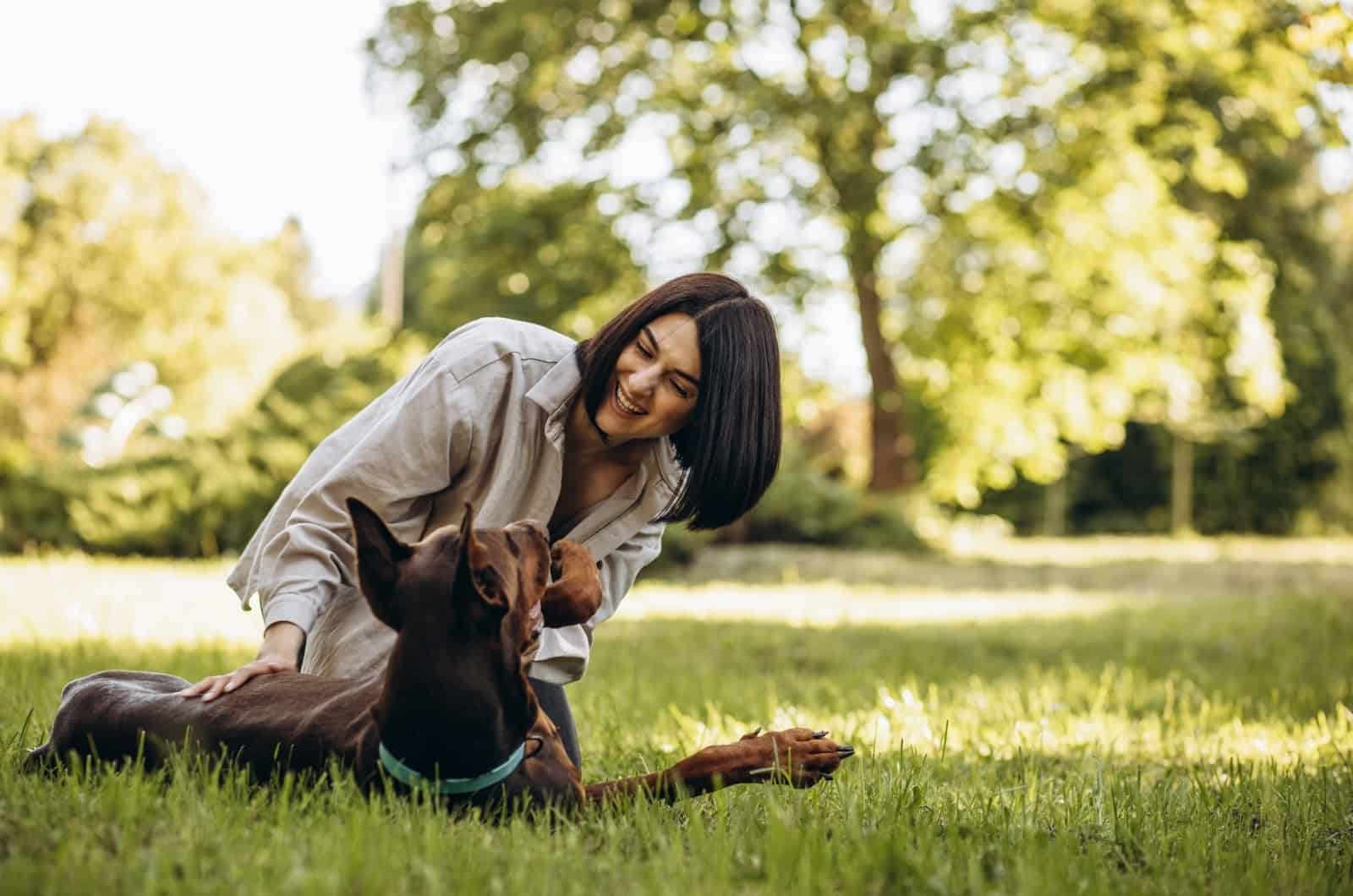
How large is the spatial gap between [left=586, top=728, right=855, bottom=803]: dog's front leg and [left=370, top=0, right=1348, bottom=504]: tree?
39.2 ft

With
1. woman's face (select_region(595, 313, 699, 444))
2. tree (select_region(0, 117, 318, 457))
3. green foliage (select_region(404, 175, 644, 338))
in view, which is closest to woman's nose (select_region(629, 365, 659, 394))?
woman's face (select_region(595, 313, 699, 444))

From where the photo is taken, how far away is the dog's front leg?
2684mm

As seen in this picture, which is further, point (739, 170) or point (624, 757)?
point (739, 170)

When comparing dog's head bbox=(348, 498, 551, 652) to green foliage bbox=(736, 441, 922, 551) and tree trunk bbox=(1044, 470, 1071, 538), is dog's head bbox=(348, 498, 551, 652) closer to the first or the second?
green foliage bbox=(736, 441, 922, 551)

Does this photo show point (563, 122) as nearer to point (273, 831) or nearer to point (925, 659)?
point (925, 659)

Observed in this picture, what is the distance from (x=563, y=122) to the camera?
1548 centimetres

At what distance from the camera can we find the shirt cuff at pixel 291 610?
9.95 ft

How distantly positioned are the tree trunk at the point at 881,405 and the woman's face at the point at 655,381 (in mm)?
12695

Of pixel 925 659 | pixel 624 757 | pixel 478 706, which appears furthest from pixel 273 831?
pixel 925 659

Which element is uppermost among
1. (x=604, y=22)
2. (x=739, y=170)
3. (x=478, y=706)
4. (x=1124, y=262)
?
(x=604, y=22)

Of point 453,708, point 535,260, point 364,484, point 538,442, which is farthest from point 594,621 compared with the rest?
point 535,260

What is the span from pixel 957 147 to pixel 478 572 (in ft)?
41.6

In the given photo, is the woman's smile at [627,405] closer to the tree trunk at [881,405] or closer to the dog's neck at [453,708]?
the dog's neck at [453,708]

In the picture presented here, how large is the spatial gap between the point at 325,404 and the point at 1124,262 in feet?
29.4
